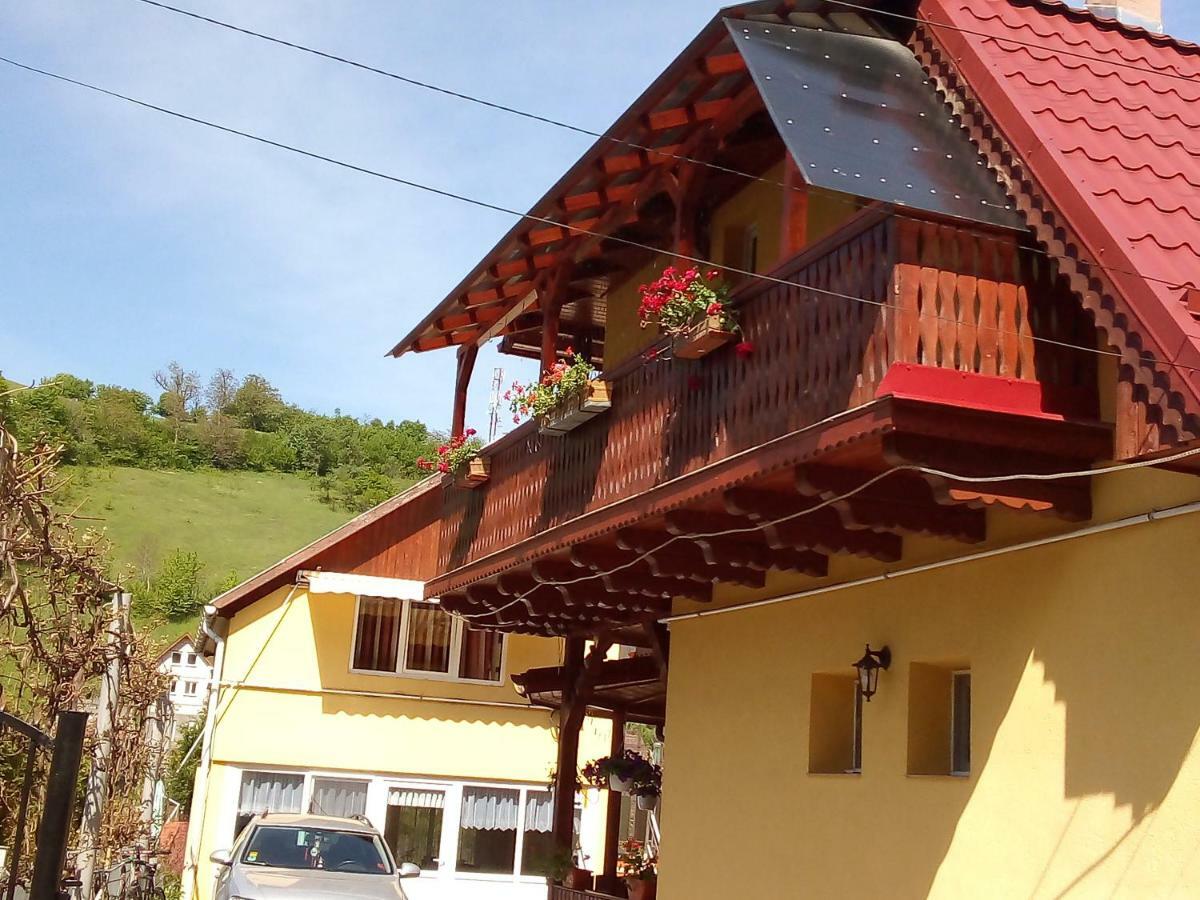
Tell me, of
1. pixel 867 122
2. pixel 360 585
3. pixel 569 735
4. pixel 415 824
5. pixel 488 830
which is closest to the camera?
pixel 867 122

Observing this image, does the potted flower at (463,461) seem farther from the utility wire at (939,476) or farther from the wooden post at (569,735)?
the utility wire at (939,476)

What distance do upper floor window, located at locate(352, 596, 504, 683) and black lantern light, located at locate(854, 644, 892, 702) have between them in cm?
1295

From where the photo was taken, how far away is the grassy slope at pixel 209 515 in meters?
80.2

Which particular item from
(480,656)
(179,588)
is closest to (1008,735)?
(480,656)

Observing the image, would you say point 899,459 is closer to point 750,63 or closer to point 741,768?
point 750,63

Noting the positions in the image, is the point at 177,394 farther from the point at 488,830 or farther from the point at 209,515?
the point at 488,830

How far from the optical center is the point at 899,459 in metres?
7.12

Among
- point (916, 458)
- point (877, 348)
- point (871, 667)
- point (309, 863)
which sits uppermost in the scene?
point (877, 348)

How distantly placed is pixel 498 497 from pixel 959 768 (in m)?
6.07

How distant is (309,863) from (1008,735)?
23.9ft

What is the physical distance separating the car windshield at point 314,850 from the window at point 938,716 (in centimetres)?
600

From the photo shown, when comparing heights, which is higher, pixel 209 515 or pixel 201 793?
pixel 209 515

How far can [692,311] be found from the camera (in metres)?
9.20

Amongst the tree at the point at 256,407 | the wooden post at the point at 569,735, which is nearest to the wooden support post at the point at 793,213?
the wooden post at the point at 569,735
